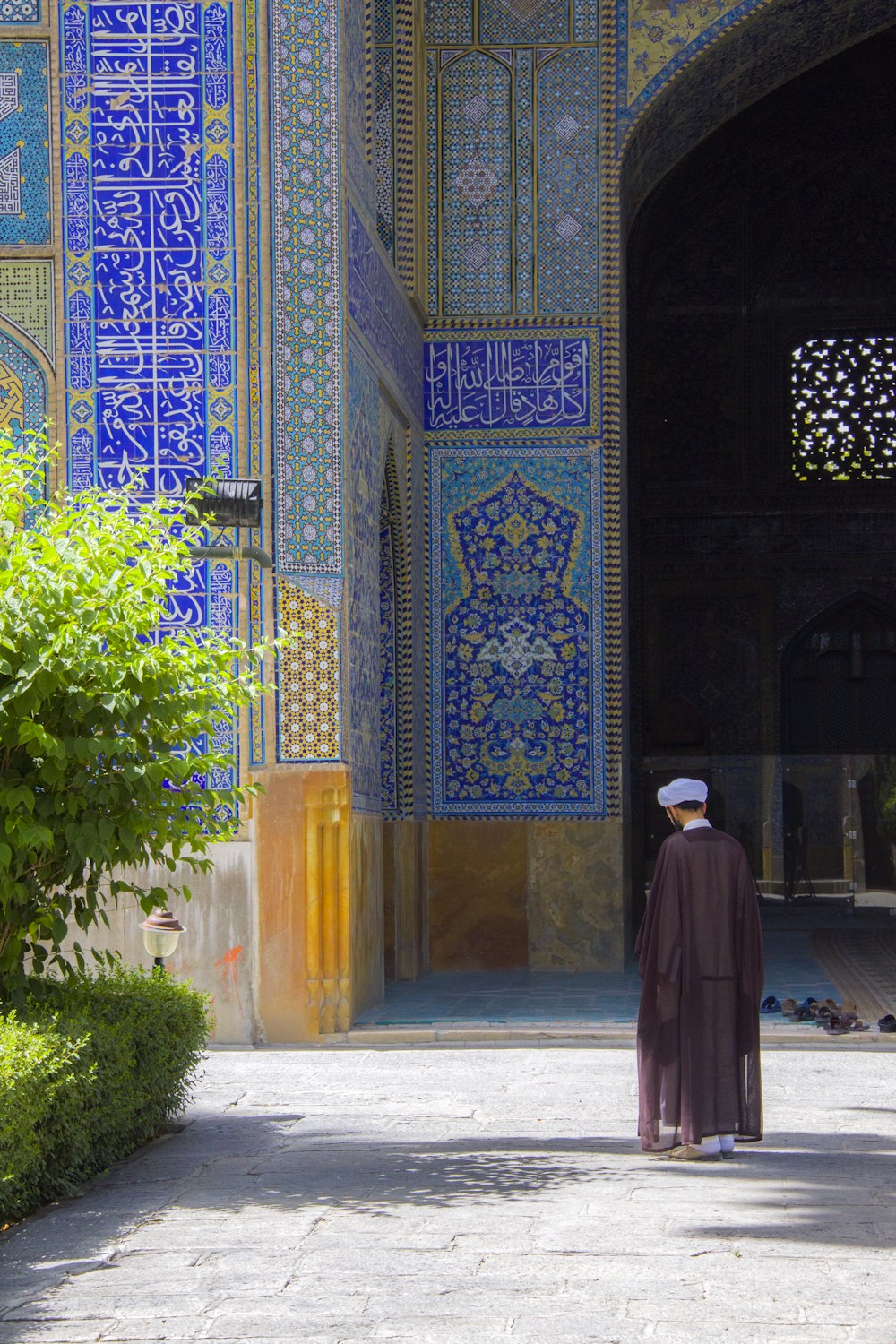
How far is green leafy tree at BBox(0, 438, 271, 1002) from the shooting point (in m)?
5.92

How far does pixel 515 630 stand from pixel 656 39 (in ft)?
13.7

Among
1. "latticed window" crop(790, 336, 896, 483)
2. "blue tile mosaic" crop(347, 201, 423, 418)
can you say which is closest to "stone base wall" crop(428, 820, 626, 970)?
"blue tile mosaic" crop(347, 201, 423, 418)

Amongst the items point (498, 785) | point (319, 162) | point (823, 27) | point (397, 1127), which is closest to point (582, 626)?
point (498, 785)

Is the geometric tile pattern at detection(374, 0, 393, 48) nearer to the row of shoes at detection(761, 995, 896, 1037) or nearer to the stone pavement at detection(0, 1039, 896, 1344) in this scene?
the row of shoes at detection(761, 995, 896, 1037)

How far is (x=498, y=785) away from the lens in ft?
41.9

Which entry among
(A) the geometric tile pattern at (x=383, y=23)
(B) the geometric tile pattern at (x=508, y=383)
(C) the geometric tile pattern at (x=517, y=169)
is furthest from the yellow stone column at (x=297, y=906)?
(A) the geometric tile pattern at (x=383, y=23)

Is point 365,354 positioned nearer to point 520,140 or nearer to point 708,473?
point 520,140

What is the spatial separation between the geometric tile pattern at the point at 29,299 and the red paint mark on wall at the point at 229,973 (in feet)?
11.0

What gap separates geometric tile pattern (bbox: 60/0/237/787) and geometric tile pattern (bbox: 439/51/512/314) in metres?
3.23

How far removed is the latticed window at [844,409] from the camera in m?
19.5

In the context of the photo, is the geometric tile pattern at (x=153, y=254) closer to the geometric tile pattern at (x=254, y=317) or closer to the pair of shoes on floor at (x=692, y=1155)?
the geometric tile pattern at (x=254, y=317)

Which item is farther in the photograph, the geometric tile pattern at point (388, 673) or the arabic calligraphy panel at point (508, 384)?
the arabic calligraphy panel at point (508, 384)

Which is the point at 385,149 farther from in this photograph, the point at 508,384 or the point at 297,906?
the point at 297,906

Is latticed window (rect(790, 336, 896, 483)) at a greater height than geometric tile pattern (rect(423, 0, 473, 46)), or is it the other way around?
geometric tile pattern (rect(423, 0, 473, 46))
